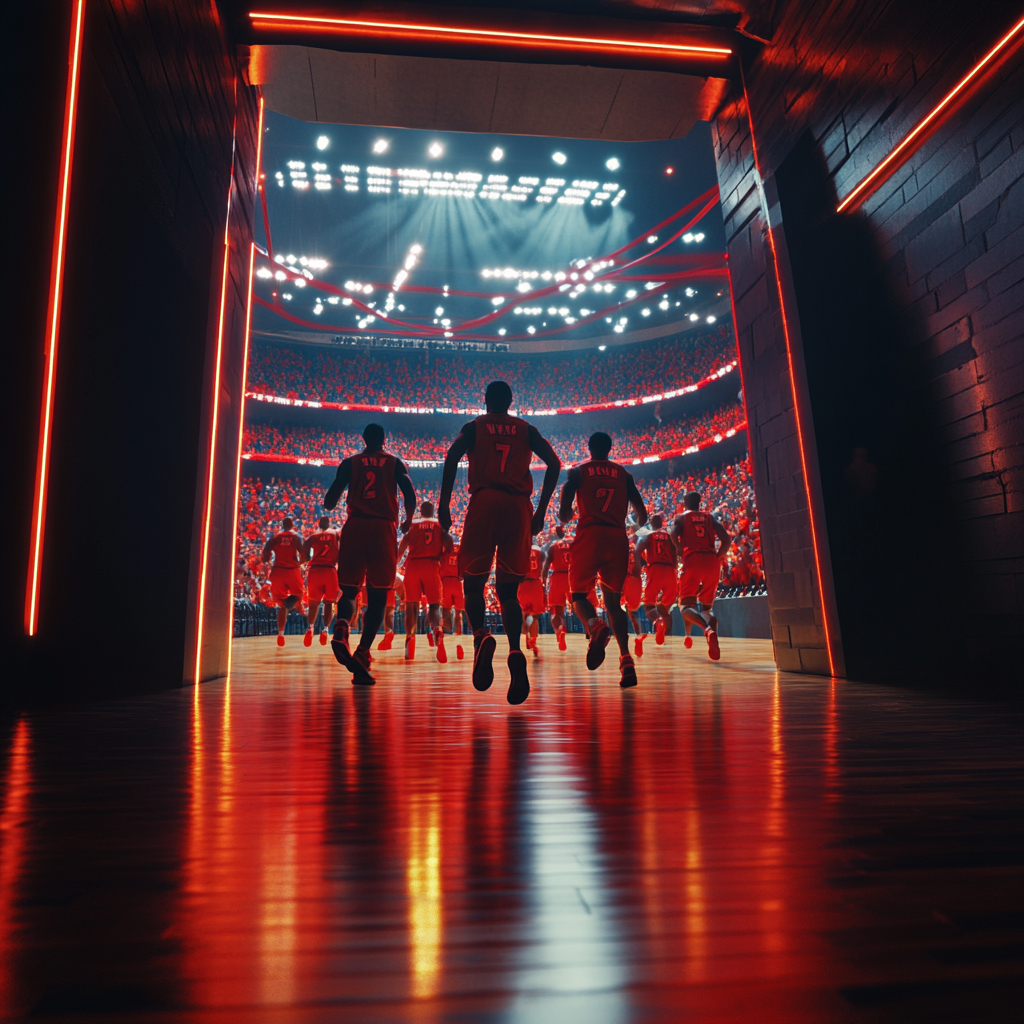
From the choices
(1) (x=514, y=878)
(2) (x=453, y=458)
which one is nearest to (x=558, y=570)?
(2) (x=453, y=458)

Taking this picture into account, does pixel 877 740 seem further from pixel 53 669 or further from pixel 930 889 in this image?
pixel 53 669

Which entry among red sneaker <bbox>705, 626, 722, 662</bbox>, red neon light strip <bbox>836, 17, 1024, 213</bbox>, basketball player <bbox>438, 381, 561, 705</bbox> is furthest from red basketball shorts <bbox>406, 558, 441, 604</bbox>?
red neon light strip <bbox>836, 17, 1024, 213</bbox>

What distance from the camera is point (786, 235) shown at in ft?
17.0

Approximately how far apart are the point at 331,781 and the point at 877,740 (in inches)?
72.0

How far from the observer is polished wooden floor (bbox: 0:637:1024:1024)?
0.73 metres

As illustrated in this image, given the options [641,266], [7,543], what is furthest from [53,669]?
[641,266]

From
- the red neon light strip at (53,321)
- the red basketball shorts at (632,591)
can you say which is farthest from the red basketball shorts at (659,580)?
the red neon light strip at (53,321)

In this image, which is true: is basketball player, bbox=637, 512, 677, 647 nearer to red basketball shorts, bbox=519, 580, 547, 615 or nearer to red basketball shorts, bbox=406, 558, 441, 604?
red basketball shorts, bbox=519, 580, 547, 615

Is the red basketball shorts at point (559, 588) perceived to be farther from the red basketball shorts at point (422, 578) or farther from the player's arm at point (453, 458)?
the player's arm at point (453, 458)

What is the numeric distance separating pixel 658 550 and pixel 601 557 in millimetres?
3830

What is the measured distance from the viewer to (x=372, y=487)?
508cm

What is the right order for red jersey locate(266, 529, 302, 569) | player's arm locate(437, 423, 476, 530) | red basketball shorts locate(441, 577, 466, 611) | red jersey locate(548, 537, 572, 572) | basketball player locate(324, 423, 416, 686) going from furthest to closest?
red jersey locate(266, 529, 302, 569)
red jersey locate(548, 537, 572, 572)
red basketball shorts locate(441, 577, 466, 611)
basketball player locate(324, 423, 416, 686)
player's arm locate(437, 423, 476, 530)

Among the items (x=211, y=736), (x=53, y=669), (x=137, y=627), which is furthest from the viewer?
(x=137, y=627)

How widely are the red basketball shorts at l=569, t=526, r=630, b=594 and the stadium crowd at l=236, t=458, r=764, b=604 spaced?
10.6 m
